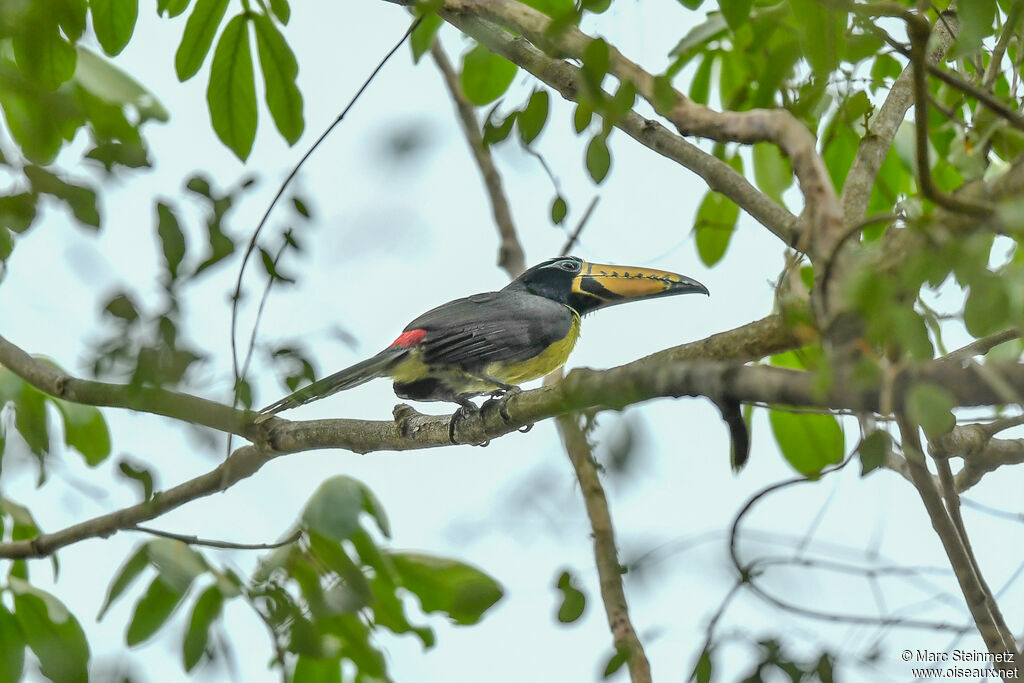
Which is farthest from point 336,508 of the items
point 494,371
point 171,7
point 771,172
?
A: point 494,371

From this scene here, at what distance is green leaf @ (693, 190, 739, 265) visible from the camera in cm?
352

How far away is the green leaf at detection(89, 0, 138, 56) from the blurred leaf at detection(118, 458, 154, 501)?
112 cm

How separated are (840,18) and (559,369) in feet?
8.80

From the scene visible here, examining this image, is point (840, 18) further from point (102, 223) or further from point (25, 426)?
point (25, 426)

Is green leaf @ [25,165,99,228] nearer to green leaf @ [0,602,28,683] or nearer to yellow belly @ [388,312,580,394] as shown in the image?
green leaf @ [0,602,28,683]

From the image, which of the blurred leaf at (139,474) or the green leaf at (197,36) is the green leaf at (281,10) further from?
the blurred leaf at (139,474)

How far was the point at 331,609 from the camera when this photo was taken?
1798mm

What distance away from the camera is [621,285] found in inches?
187

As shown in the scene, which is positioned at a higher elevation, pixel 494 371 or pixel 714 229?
pixel 494 371

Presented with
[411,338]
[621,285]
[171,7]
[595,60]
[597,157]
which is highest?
[621,285]

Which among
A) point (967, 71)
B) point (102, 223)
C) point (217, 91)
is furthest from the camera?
point (967, 71)

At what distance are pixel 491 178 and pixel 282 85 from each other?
2262 mm

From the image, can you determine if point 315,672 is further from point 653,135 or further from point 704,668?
point 653,135

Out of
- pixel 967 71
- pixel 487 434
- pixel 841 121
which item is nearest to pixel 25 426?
pixel 487 434
